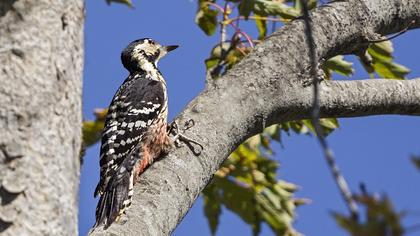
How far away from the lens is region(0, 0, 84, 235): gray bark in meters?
2.28

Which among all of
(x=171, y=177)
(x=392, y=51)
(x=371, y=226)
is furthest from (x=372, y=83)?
(x=371, y=226)

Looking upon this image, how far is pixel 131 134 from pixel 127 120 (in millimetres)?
172

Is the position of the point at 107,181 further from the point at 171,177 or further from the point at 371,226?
the point at 371,226

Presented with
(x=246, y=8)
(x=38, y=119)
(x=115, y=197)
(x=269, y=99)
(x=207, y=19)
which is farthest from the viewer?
(x=207, y=19)

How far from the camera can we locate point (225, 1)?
224 inches

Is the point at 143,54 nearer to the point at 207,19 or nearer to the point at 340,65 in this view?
the point at 207,19

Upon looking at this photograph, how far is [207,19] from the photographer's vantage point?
6117mm

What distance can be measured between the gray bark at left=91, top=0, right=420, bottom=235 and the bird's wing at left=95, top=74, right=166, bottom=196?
56.7 inches

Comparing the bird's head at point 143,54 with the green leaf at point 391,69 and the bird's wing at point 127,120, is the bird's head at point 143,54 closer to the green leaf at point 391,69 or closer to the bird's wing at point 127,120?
the bird's wing at point 127,120

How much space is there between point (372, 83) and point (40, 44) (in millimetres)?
2660

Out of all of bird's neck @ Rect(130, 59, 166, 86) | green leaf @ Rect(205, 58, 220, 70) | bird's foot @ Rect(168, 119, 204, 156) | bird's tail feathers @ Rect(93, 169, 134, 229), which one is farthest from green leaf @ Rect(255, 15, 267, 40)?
bird's foot @ Rect(168, 119, 204, 156)

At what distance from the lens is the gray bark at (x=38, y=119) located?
2.28 m

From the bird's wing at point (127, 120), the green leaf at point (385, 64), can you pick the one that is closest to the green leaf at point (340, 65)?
the green leaf at point (385, 64)

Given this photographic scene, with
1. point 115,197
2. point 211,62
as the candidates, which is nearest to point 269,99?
point 115,197
